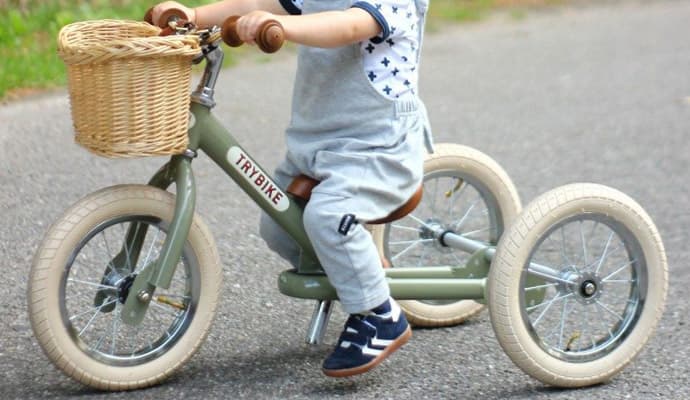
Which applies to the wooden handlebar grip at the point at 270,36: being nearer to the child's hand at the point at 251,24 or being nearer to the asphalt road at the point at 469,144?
the child's hand at the point at 251,24

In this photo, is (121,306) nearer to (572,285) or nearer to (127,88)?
(127,88)

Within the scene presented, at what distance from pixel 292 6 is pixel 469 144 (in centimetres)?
298

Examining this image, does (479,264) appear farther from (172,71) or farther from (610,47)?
(610,47)

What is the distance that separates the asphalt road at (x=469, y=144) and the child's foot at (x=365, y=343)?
0.08m

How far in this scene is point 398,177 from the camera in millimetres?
3219

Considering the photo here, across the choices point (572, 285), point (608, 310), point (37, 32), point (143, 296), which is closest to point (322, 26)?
point (143, 296)

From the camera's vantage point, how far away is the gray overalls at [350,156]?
3.12 m

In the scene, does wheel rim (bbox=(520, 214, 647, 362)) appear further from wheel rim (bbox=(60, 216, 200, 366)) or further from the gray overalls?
wheel rim (bbox=(60, 216, 200, 366))

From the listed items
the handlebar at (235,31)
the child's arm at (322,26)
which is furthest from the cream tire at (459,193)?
the handlebar at (235,31)

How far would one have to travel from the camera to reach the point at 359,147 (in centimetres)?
316

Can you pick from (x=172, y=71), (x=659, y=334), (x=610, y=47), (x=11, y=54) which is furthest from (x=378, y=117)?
(x=610, y=47)

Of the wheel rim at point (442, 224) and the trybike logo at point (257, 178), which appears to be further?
the wheel rim at point (442, 224)

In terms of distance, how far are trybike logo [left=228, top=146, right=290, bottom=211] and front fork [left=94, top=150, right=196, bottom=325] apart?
12 cm

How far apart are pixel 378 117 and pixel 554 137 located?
347cm
